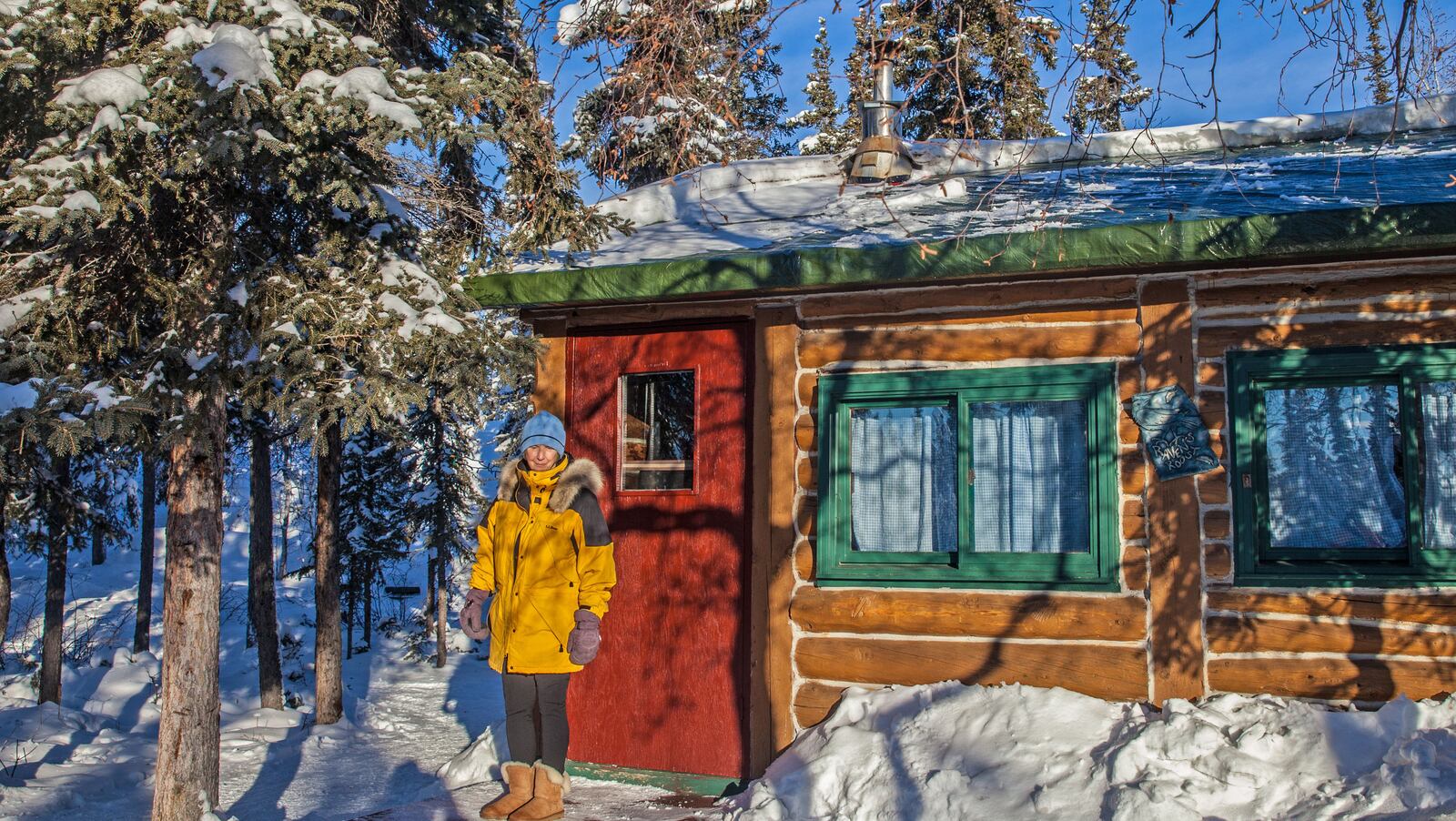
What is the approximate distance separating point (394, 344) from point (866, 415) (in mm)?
3015

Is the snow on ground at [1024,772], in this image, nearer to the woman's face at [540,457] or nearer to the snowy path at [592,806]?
the snowy path at [592,806]

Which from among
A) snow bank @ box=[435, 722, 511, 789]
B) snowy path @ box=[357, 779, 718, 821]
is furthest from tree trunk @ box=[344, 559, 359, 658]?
snowy path @ box=[357, 779, 718, 821]

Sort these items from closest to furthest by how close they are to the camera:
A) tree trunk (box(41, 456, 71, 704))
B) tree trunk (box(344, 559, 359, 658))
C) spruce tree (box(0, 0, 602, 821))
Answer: spruce tree (box(0, 0, 602, 821))
tree trunk (box(41, 456, 71, 704))
tree trunk (box(344, 559, 359, 658))

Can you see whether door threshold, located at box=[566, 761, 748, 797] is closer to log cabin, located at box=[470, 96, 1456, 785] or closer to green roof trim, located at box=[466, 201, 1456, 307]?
log cabin, located at box=[470, 96, 1456, 785]

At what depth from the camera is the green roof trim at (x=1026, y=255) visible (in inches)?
190

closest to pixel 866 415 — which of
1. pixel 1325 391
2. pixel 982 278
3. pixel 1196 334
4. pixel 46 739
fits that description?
pixel 982 278

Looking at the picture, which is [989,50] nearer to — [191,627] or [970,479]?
[970,479]

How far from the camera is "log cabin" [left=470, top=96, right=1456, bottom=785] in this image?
5.18 metres

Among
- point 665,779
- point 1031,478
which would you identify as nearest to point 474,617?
point 665,779

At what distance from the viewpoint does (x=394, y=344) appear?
6570 mm

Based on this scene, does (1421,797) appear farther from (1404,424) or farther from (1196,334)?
(1196,334)

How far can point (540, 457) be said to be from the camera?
16.5 feet

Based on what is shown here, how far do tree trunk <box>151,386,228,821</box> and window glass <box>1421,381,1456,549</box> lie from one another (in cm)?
696

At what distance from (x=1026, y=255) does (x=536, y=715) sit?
3383 millimetres
